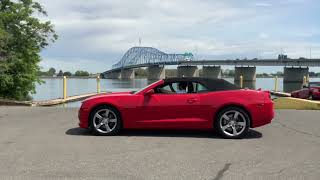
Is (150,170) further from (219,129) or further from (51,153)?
(219,129)

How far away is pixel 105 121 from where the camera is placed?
34.4 ft

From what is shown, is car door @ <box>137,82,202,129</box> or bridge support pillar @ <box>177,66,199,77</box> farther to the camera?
bridge support pillar @ <box>177,66,199,77</box>

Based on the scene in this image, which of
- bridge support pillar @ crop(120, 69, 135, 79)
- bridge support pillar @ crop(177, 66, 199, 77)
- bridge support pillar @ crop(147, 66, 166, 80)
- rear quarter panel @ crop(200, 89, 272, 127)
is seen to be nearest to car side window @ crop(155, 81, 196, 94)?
rear quarter panel @ crop(200, 89, 272, 127)

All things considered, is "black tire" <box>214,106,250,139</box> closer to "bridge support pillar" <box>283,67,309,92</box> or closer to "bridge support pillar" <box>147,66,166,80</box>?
"bridge support pillar" <box>283,67,309,92</box>

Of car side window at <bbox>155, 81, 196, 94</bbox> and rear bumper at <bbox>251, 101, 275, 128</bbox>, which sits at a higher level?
car side window at <bbox>155, 81, 196, 94</bbox>

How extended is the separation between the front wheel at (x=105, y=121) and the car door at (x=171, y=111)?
1.56 feet

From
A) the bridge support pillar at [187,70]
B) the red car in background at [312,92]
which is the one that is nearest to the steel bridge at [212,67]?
the bridge support pillar at [187,70]

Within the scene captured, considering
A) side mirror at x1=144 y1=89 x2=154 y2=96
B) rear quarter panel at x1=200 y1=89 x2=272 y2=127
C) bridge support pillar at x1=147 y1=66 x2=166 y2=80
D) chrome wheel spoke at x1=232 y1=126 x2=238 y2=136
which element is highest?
bridge support pillar at x1=147 y1=66 x2=166 y2=80

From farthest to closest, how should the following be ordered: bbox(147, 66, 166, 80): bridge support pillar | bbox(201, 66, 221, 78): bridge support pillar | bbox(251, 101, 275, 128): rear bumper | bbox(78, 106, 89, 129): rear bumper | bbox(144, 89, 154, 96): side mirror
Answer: bbox(201, 66, 221, 78): bridge support pillar → bbox(147, 66, 166, 80): bridge support pillar → bbox(78, 106, 89, 129): rear bumper → bbox(144, 89, 154, 96): side mirror → bbox(251, 101, 275, 128): rear bumper

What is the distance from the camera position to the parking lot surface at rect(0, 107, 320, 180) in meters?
6.81

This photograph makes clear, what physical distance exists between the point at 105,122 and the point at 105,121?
0.02 m

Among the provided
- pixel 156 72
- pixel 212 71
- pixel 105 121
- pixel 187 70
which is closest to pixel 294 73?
pixel 212 71

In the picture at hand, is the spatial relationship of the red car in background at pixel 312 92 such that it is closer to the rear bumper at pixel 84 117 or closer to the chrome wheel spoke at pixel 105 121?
the chrome wheel spoke at pixel 105 121

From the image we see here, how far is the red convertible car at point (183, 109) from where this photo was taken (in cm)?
1020
